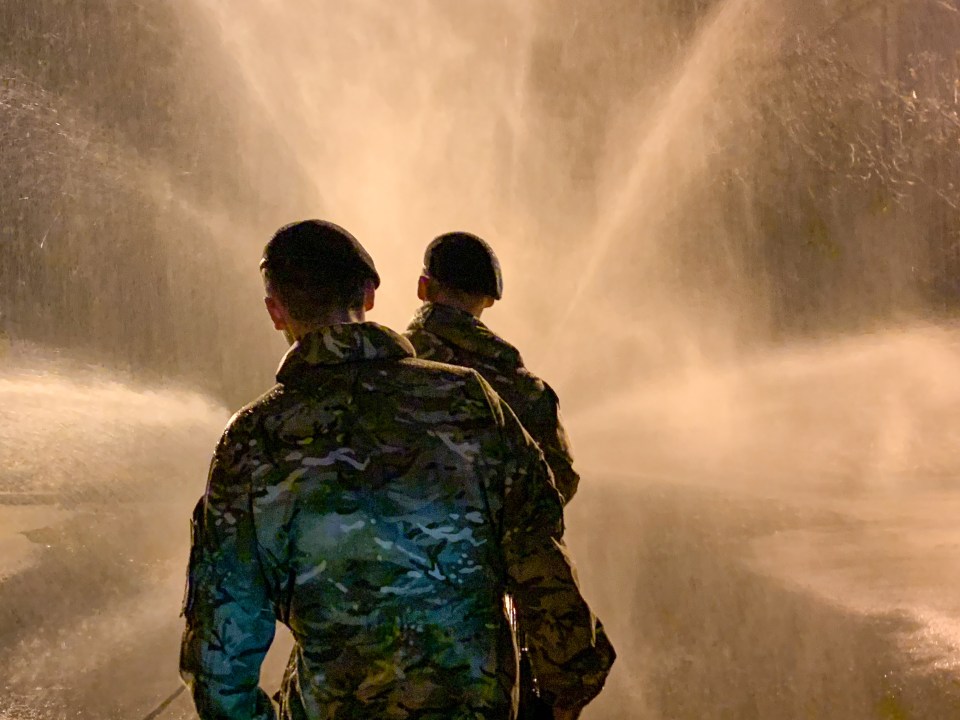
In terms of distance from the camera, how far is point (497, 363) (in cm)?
222

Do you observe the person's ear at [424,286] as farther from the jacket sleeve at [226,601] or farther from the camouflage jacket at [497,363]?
the jacket sleeve at [226,601]

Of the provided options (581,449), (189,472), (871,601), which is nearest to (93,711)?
(871,601)

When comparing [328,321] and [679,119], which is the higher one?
[679,119]

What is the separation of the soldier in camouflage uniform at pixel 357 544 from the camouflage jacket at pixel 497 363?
0.67 metres

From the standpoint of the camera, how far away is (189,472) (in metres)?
8.00

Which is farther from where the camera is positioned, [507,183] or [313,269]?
[507,183]

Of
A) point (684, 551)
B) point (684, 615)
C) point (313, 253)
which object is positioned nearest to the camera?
point (313, 253)

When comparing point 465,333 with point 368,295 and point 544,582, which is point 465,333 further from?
point 544,582

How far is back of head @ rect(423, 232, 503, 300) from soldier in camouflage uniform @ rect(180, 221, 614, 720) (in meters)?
0.79

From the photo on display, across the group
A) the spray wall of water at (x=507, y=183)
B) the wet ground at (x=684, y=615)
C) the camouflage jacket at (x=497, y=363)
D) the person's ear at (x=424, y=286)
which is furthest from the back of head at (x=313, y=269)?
the spray wall of water at (x=507, y=183)

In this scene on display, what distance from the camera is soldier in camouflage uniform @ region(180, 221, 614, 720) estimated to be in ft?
4.67

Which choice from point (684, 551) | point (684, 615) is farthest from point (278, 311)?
point (684, 551)

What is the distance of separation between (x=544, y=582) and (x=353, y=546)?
1.25 ft

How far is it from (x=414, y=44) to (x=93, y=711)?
10.8 meters
